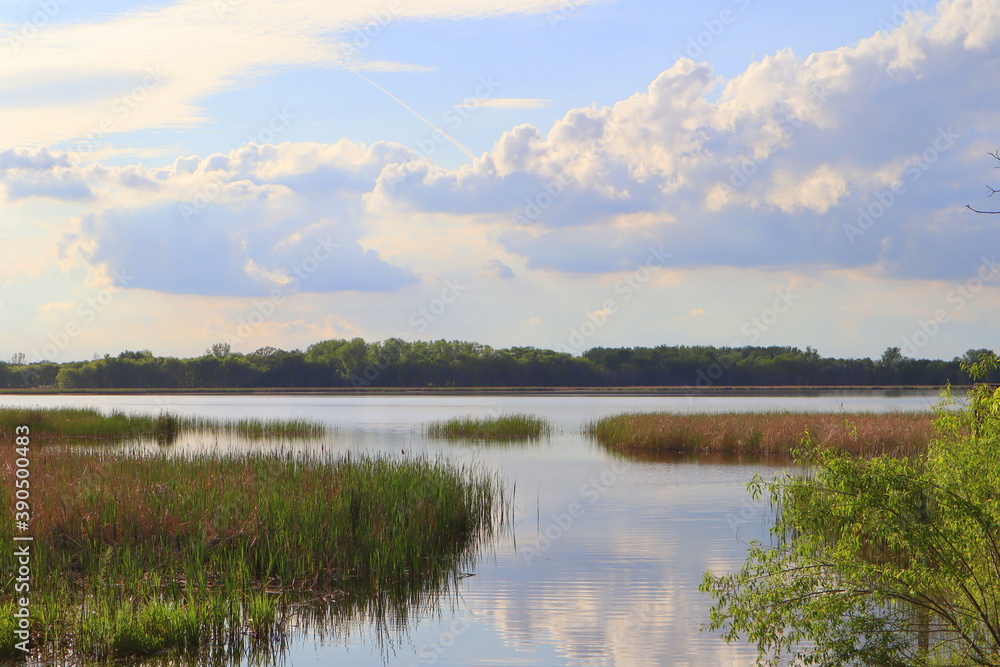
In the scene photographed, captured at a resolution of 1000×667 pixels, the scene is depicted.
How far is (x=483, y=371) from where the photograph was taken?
4395 inches

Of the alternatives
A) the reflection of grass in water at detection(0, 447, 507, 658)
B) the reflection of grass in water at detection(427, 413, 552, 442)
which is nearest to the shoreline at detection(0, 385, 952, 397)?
the reflection of grass in water at detection(427, 413, 552, 442)

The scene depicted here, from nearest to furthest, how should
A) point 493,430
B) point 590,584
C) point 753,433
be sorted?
1. point 590,584
2. point 753,433
3. point 493,430

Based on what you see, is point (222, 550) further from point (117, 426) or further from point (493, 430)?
point (493, 430)

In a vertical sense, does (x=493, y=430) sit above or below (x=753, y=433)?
→ below

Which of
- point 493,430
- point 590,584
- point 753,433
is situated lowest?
point 590,584

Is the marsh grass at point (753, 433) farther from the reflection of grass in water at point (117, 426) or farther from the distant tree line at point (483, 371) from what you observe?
the distant tree line at point (483, 371)

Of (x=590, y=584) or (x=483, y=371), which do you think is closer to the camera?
(x=590, y=584)

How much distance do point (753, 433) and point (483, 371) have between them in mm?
83579

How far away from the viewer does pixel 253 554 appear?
1080cm

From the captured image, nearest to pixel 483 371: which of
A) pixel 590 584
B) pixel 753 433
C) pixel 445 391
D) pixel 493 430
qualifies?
pixel 445 391

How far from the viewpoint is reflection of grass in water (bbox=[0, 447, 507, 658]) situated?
26.9 ft

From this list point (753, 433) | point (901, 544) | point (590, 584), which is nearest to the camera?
point (901, 544)

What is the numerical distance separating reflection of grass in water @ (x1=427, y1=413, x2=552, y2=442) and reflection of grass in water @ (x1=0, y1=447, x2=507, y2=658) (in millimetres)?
18763

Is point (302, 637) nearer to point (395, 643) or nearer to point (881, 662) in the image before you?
point (395, 643)
